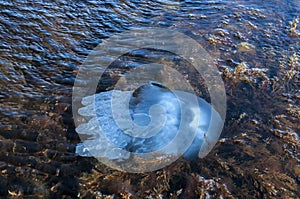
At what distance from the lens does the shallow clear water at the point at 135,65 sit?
3.33m

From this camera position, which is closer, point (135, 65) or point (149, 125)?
point (149, 125)

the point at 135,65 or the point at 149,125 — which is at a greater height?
the point at 135,65

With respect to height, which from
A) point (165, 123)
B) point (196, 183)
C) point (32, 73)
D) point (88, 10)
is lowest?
point (196, 183)

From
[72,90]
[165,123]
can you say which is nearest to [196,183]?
[165,123]

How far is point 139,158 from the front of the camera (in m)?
3.47

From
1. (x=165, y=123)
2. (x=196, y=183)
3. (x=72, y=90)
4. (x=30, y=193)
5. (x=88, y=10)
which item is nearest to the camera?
(x=30, y=193)

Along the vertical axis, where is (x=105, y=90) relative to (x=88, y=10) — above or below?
below

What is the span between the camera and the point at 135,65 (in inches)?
184

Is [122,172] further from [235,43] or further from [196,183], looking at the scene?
[235,43]

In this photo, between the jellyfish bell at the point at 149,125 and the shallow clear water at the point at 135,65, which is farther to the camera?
the jellyfish bell at the point at 149,125

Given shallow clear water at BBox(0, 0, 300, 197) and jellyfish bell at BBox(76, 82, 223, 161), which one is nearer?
shallow clear water at BBox(0, 0, 300, 197)

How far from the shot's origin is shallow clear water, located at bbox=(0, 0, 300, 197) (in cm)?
333

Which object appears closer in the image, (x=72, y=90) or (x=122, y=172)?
(x=122, y=172)

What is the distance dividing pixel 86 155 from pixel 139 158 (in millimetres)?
571
